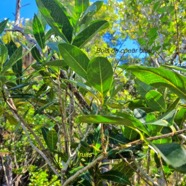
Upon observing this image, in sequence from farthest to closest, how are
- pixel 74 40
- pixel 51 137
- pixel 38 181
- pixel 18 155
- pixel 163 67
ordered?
pixel 18 155 → pixel 38 181 → pixel 51 137 → pixel 74 40 → pixel 163 67

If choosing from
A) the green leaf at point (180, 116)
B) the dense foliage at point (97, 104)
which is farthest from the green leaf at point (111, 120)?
the green leaf at point (180, 116)

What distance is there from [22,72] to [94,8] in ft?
0.90

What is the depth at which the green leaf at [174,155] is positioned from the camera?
37 centimetres

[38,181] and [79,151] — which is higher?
[79,151]

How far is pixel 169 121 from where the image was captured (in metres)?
0.41

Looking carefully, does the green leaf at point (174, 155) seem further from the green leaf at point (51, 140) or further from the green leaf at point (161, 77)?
the green leaf at point (51, 140)

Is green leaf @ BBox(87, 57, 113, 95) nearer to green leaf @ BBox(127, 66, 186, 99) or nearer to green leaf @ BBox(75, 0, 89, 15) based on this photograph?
green leaf @ BBox(127, 66, 186, 99)

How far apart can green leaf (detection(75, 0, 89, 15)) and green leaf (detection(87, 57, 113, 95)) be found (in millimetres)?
248

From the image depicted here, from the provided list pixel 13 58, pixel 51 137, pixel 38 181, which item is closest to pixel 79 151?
pixel 51 137

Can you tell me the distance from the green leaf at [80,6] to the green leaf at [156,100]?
0.26m

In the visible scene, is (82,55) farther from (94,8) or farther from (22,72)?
(22,72)

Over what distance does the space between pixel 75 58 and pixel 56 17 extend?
14 cm

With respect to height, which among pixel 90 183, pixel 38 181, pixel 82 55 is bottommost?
pixel 38 181

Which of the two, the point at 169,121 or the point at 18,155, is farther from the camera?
the point at 18,155
